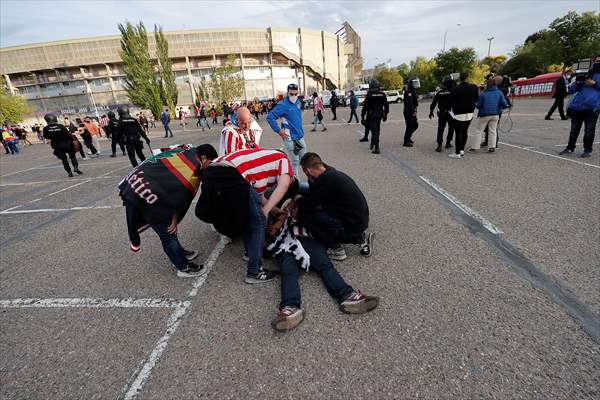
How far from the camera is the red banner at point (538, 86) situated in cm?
2219

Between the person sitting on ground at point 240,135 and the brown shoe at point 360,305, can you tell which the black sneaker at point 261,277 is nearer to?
the brown shoe at point 360,305

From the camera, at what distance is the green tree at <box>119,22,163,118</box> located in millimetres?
42000

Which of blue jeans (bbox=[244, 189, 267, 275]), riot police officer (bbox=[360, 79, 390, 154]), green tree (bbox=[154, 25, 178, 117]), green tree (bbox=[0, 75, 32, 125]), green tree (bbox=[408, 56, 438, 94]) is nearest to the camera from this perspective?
blue jeans (bbox=[244, 189, 267, 275])

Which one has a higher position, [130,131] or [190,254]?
[130,131]

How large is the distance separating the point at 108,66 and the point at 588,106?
72403 millimetres

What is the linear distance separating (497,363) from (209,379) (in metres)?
1.90

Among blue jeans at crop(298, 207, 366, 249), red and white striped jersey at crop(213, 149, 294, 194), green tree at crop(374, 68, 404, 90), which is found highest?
green tree at crop(374, 68, 404, 90)

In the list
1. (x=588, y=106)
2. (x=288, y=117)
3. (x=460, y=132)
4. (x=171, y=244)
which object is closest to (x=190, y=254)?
(x=171, y=244)

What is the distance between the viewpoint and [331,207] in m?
2.99

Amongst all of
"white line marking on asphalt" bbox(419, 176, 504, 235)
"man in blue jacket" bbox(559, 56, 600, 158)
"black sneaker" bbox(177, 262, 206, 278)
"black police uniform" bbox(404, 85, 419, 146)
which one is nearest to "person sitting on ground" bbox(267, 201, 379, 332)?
"black sneaker" bbox(177, 262, 206, 278)

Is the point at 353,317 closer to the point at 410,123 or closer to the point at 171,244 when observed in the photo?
the point at 171,244

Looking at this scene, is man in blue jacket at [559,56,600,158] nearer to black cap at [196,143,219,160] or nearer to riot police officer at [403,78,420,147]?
riot police officer at [403,78,420,147]

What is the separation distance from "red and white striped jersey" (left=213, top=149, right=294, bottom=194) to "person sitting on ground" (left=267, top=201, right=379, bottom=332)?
1.58ft

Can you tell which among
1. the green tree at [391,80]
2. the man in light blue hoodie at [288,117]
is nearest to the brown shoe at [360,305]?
the man in light blue hoodie at [288,117]
